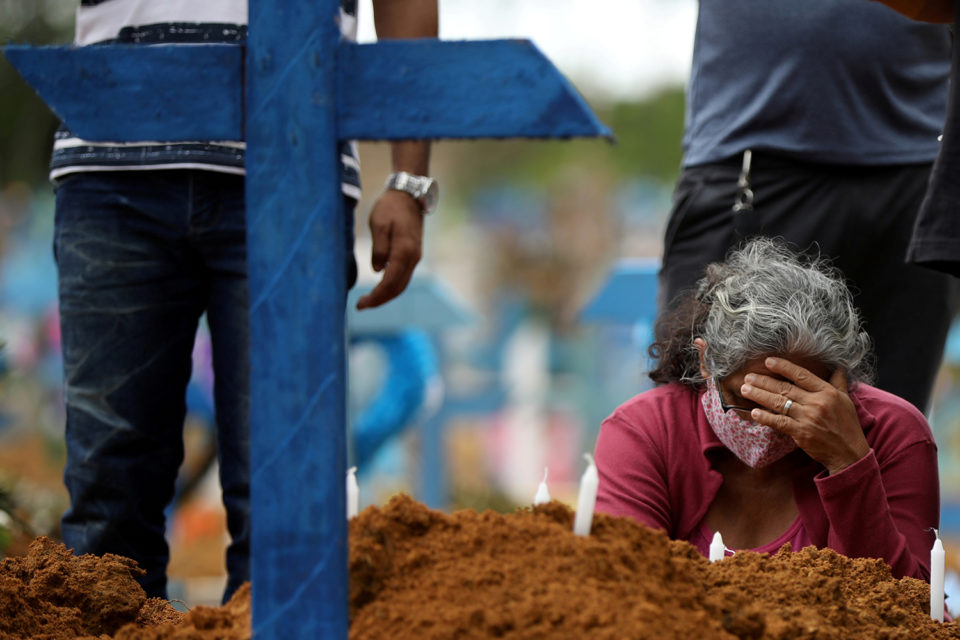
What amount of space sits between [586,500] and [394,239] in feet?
2.97

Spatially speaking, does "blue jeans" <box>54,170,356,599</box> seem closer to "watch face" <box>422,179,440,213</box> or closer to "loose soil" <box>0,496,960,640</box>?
"watch face" <box>422,179,440,213</box>

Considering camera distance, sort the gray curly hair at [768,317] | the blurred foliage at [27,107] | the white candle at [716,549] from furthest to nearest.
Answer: the blurred foliage at [27,107], the gray curly hair at [768,317], the white candle at [716,549]

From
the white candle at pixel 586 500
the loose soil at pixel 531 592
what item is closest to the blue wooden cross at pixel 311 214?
the loose soil at pixel 531 592

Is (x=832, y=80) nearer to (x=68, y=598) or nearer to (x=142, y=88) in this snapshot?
(x=142, y=88)

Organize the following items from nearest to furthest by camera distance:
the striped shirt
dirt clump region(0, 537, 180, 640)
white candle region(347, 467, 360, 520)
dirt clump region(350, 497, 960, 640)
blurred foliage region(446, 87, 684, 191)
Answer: dirt clump region(350, 497, 960, 640)
white candle region(347, 467, 360, 520)
dirt clump region(0, 537, 180, 640)
the striped shirt
blurred foliage region(446, 87, 684, 191)

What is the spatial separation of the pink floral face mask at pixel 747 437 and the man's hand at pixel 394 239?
67 centimetres

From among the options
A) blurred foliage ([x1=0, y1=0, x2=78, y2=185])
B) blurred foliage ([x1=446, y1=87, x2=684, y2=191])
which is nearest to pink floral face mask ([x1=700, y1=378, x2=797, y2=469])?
blurred foliage ([x1=0, y1=0, x2=78, y2=185])

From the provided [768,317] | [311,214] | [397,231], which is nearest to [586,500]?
[311,214]

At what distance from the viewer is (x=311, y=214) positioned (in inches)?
49.1

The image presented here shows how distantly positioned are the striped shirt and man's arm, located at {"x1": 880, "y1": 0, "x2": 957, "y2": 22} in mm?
968

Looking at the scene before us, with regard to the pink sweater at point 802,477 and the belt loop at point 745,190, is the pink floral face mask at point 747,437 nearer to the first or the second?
the pink sweater at point 802,477

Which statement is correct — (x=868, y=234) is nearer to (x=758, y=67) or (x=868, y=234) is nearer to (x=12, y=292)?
(x=758, y=67)

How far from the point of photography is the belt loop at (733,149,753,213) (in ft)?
8.53

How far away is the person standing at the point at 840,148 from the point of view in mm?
2553
